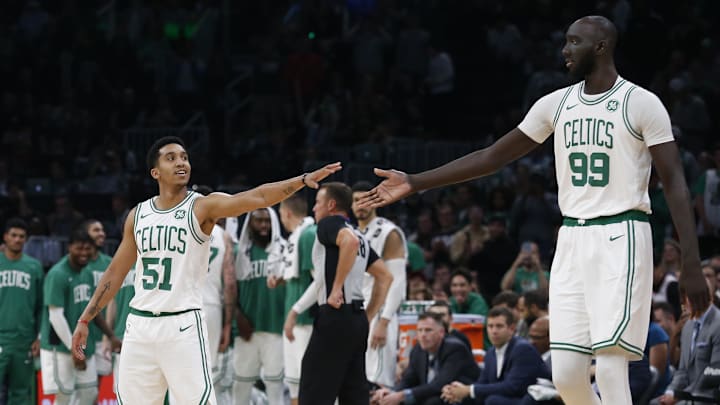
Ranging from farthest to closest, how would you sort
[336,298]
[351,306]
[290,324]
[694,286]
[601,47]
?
1. [290,324]
2. [351,306]
3. [336,298]
4. [601,47]
5. [694,286]

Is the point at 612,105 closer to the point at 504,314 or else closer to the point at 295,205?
the point at 504,314

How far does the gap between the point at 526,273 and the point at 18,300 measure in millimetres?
5377

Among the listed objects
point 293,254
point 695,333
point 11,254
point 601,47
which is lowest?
point 695,333

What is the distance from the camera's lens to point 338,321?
9.51 meters

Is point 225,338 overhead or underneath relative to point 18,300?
underneath

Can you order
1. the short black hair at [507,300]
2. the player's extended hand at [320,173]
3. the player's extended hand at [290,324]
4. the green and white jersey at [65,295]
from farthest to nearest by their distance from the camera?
the green and white jersey at [65,295] → the short black hair at [507,300] → the player's extended hand at [290,324] → the player's extended hand at [320,173]

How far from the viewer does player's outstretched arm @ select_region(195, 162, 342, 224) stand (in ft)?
23.2

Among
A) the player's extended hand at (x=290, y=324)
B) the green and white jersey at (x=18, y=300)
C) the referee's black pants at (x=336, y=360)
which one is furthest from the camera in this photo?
the green and white jersey at (x=18, y=300)

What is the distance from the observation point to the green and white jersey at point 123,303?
12.5 meters

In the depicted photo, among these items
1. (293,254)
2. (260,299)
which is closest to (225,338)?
(260,299)

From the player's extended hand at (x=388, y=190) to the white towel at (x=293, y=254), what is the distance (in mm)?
5286

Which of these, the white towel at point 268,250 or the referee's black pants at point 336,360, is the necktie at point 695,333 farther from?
the white towel at point 268,250

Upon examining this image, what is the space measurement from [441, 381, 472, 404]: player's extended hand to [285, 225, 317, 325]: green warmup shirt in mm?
1449

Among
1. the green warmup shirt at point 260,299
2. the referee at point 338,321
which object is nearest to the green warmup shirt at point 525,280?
the green warmup shirt at point 260,299
